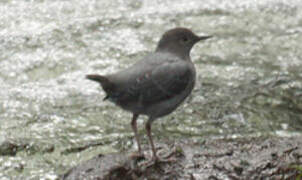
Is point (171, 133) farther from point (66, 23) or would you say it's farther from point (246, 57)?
point (66, 23)

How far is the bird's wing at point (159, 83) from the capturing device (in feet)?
14.8

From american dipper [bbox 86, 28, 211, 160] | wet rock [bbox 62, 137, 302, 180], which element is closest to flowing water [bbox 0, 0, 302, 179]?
wet rock [bbox 62, 137, 302, 180]

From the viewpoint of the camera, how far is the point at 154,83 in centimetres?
463

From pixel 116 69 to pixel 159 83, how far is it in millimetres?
3269

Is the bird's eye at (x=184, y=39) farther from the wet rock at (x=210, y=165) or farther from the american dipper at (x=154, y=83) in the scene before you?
the wet rock at (x=210, y=165)

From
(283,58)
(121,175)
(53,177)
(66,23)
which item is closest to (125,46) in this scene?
(66,23)

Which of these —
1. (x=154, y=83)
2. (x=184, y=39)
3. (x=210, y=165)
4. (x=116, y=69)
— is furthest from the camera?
(x=116, y=69)

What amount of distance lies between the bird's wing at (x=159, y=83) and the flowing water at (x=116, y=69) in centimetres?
112

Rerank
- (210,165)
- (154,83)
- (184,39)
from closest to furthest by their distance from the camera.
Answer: (210,165), (154,83), (184,39)

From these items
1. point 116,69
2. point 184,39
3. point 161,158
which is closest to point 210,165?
point 161,158

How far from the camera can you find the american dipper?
450cm

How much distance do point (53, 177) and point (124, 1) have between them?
5.84 meters

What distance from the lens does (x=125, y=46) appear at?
28.4 ft

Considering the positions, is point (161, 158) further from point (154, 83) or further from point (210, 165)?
point (154, 83)
